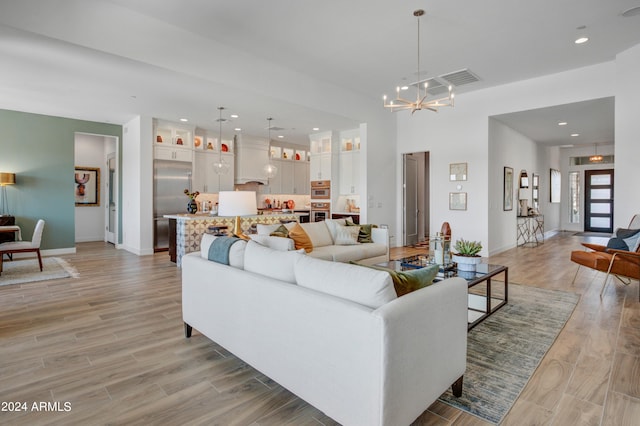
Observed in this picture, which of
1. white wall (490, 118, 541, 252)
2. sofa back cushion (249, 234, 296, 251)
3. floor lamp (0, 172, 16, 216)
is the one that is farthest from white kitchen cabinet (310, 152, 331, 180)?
floor lamp (0, 172, 16, 216)

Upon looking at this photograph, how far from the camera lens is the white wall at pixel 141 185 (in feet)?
23.6

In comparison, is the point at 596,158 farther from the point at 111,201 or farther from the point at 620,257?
the point at 111,201

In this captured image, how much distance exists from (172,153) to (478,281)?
7.00 metres

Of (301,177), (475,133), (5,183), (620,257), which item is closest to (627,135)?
(620,257)

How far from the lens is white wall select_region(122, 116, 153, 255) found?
720 cm

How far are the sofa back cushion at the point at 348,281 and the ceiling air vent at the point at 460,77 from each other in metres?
5.40

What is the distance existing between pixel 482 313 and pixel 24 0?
18.0ft

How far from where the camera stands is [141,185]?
7203mm

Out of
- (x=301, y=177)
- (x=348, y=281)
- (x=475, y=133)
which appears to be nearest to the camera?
(x=348, y=281)

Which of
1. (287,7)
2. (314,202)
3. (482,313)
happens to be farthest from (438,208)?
(287,7)

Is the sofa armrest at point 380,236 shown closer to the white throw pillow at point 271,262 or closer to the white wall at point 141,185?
the white throw pillow at point 271,262

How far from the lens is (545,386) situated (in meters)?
2.21

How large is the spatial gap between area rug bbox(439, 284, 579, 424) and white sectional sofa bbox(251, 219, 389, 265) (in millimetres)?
1875

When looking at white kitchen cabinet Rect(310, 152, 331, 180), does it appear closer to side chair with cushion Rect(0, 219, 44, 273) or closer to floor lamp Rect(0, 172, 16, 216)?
side chair with cushion Rect(0, 219, 44, 273)
